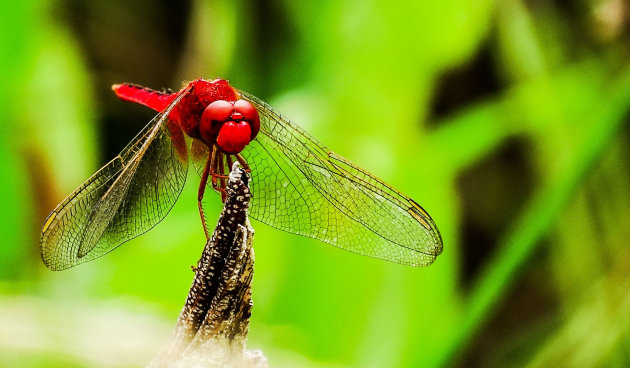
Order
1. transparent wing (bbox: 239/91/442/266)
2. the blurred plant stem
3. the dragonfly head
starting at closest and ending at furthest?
the dragonfly head, transparent wing (bbox: 239/91/442/266), the blurred plant stem

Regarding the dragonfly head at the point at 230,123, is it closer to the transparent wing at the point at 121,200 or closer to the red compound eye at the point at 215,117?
the red compound eye at the point at 215,117

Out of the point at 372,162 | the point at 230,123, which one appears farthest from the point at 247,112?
the point at 372,162

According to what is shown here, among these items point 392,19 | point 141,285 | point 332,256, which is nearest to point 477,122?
point 392,19

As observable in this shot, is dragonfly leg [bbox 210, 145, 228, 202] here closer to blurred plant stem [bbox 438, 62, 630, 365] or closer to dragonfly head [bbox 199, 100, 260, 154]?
dragonfly head [bbox 199, 100, 260, 154]

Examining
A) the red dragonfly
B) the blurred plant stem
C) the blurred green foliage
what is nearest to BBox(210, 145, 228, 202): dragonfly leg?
the red dragonfly

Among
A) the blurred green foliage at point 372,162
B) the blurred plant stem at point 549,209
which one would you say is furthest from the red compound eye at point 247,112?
the blurred plant stem at point 549,209

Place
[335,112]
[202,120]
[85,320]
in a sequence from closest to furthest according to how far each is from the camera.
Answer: [202,120] → [85,320] → [335,112]

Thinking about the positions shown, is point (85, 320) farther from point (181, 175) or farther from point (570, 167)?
point (570, 167)
